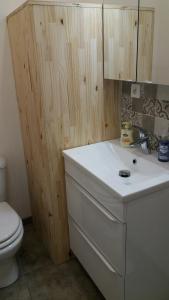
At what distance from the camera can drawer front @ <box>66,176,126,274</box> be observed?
116 centimetres

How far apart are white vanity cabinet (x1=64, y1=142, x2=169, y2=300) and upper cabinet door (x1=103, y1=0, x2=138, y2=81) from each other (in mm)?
510

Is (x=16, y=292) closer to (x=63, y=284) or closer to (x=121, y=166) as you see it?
(x=63, y=284)

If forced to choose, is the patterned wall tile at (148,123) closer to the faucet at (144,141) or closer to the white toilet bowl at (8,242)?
the faucet at (144,141)

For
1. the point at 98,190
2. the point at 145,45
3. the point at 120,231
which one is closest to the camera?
the point at 120,231

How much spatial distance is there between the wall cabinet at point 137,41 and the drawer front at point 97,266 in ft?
3.29

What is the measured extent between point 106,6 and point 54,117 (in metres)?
0.72

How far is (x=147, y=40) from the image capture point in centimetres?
131

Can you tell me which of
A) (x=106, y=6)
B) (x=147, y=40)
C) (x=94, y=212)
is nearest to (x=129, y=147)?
(x=94, y=212)

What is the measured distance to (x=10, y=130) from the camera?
191 cm

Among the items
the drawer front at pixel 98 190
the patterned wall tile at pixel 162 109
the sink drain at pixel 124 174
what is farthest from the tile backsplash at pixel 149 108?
the drawer front at pixel 98 190

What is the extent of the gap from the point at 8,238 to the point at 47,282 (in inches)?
18.6

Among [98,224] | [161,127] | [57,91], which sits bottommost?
[98,224]

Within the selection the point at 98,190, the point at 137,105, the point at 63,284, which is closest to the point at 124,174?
the point at 98,190

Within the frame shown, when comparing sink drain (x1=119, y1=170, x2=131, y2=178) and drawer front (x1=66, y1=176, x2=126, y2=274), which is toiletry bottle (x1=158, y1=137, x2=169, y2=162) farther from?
drawer front (x1=66, y1=176, x2=126, y2=274)
